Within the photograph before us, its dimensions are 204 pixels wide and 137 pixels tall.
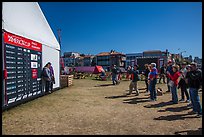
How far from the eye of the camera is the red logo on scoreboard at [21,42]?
7.23 metres

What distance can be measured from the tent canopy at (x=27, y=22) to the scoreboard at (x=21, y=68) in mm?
291

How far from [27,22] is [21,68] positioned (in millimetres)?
2503

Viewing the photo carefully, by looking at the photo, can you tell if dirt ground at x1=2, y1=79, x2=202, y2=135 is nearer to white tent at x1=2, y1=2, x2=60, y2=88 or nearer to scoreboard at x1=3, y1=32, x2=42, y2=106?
scoreboard at x1=3, y1=32, x2=42, y2=106

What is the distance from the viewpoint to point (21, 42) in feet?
27.3

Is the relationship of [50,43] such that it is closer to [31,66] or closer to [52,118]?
[31,66]

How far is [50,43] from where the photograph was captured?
38.8ft

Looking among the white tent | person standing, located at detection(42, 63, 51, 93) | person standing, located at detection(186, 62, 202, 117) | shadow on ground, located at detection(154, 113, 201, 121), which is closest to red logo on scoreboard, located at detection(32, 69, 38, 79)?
person standing, located at detection(42, 63, 51, 93)

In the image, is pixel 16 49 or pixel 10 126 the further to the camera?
pixel 16 49

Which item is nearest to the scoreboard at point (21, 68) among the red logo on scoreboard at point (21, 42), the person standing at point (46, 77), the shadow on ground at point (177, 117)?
the red logo on scoreboard at point (21, 42)

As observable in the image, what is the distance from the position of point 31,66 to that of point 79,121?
4.72 meters

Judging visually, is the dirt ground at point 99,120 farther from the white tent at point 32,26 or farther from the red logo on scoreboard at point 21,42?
the white tent at point 32,26

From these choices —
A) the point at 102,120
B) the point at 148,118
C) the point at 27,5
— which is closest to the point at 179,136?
the point at 148,118

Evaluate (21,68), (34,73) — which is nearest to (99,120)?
(21,68)

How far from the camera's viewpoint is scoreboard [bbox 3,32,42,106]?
7.16 meters
